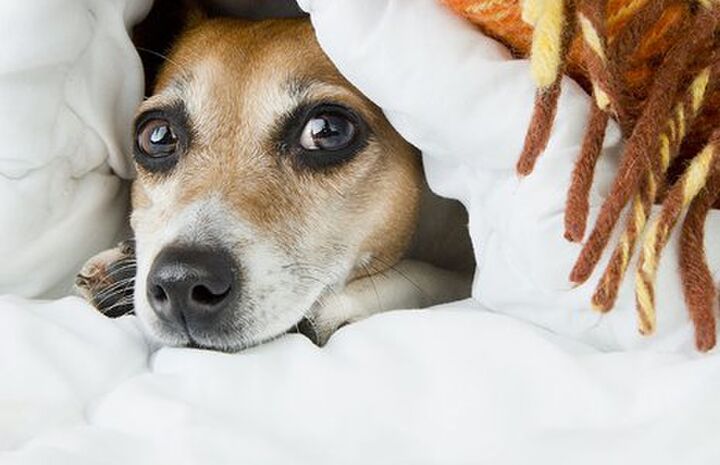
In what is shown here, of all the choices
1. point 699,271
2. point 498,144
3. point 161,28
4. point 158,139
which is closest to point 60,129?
point 158,139

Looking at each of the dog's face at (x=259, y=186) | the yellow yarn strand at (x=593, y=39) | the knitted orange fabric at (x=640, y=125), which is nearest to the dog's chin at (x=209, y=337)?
the dog's face at (x=259, y=186)

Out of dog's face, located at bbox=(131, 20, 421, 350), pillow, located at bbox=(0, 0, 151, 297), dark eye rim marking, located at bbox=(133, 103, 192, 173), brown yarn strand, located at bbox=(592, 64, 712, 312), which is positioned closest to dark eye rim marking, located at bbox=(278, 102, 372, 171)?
dog's face, located at bbox=(131, 20, 421, 350)

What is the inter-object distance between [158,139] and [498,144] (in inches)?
23.0

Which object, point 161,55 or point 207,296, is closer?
point 207,296

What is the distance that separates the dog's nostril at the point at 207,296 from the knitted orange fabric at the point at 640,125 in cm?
42

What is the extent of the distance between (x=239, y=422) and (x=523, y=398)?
279 millimetres

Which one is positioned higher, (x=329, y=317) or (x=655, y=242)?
(x=655, y=242)

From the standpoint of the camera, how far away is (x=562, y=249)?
990mm

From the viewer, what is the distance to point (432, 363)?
3.29ft

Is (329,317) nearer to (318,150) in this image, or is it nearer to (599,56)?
(318,150)

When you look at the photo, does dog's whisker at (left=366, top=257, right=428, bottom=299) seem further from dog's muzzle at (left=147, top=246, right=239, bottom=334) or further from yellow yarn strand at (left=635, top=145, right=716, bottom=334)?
yellow yarn strand at (left=635, top=145, right=716, bottom=334)

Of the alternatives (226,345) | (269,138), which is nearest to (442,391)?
(226,345)

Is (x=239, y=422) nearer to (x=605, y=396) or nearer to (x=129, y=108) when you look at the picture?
(x=605, y=396)

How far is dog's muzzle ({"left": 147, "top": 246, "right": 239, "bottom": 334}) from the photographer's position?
1.17 meters
